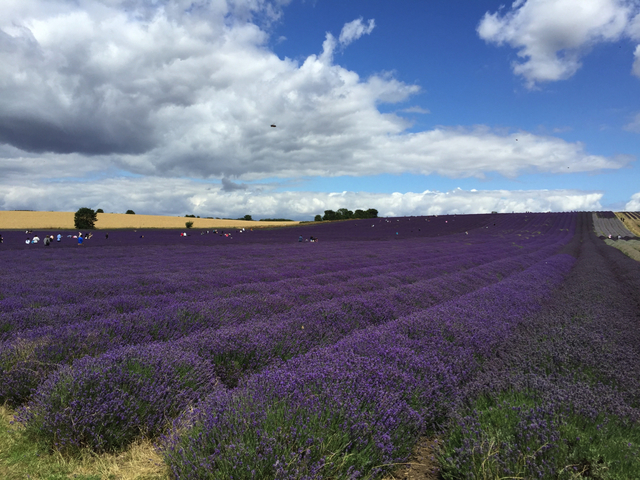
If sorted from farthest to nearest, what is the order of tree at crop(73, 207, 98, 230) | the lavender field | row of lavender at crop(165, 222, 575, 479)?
tree at crop(73, 207, 98, 230) → the lavender field → row of lavender at crop(165, 222, 575, 479)

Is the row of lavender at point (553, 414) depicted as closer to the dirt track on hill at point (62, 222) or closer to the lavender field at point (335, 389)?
the lavender field at point (335, 389)

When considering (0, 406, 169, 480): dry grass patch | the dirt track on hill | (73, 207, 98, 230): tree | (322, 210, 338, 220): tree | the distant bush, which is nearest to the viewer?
(0, 406, 169, 480): dry grass patch

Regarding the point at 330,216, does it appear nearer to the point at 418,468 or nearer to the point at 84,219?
the point at 84,219

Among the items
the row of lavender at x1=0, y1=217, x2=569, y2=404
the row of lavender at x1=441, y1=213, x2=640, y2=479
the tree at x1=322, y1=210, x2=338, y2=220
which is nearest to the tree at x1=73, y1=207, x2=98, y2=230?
the row of lavender at x1=0, y1=217, x2=569, y2=404

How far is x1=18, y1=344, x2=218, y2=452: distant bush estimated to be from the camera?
264 cm

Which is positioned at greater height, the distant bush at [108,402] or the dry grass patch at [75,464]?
the distant bush at [108,402]

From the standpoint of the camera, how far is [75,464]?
2525 millimetres

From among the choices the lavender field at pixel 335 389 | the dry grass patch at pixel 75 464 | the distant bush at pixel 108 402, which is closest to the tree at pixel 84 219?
the lavender field at pixel 335 389

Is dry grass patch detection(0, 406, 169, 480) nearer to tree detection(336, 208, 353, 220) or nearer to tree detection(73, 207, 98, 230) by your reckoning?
tree detection(73, 207, 98, 230)

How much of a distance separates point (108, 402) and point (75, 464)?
1.40 ft

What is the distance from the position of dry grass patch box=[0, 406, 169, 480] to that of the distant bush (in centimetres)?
8

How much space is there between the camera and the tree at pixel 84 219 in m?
51.4

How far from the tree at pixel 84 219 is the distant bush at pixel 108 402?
57692mm

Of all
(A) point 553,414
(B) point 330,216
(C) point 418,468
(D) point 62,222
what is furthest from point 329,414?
(B) point 330,216
